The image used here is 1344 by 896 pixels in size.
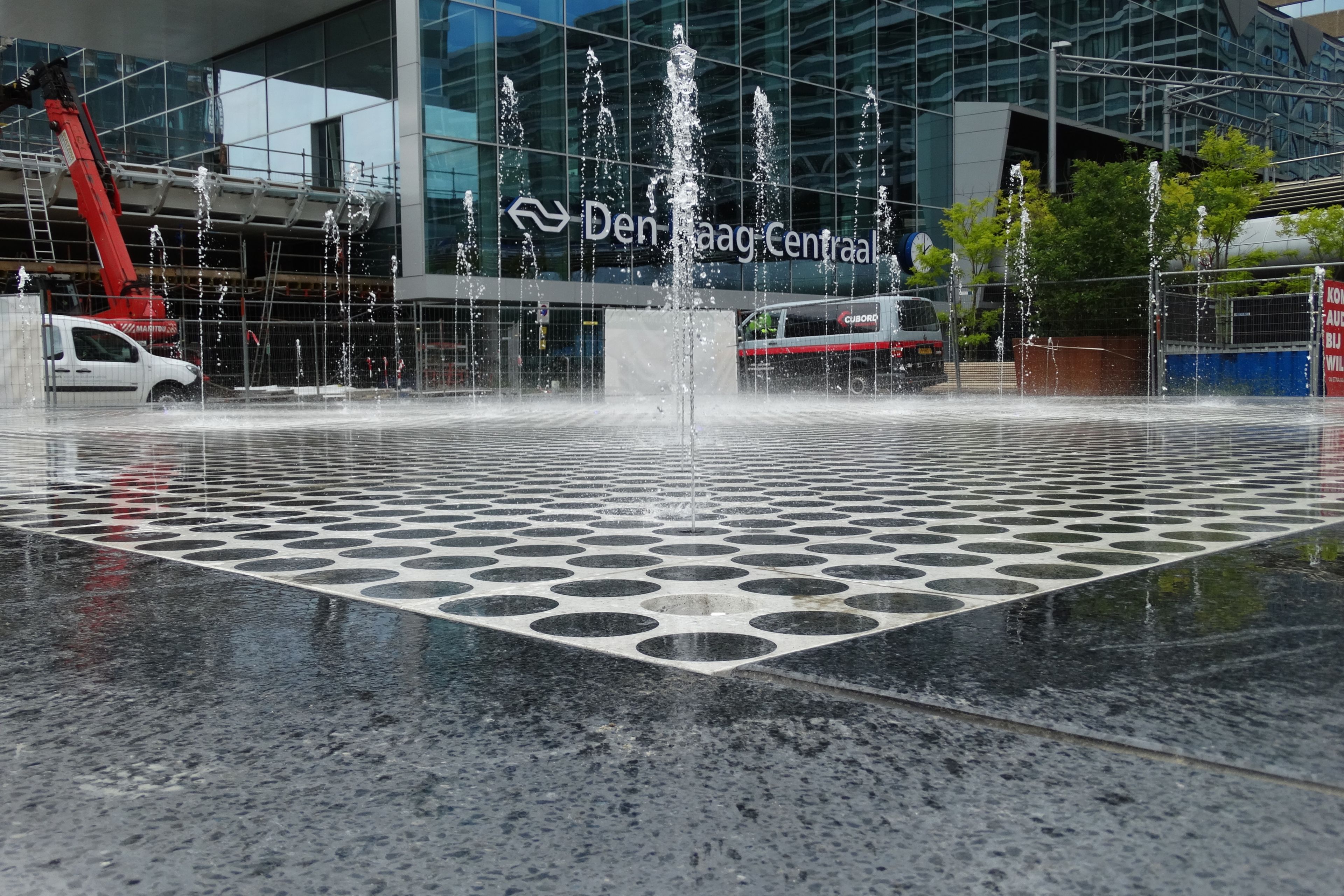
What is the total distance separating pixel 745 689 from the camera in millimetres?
2180

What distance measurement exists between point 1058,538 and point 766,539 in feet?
3.50

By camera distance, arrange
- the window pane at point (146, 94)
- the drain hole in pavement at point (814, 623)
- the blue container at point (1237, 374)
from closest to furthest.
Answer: the drain hole in pavement at point (814, 623), the blue container at point (1237, 374), the window pane at point (146, 94)

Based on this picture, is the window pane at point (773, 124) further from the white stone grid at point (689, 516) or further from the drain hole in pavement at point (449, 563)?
the drain hole in pavement at point (449, 563)

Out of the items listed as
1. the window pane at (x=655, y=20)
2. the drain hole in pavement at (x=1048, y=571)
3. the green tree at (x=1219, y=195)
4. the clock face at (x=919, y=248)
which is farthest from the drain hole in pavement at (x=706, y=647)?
the clock face at (x=919, y=248)

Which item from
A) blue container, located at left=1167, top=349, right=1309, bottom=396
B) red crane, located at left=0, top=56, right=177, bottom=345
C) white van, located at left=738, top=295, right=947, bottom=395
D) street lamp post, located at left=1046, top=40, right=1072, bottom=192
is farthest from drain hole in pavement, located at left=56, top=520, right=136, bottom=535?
street lamp post, located at left=1046, top=40, right=1072, bottom=192

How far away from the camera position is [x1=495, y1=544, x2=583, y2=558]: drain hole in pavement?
3883mm

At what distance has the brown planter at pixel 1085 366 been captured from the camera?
19.4 metres

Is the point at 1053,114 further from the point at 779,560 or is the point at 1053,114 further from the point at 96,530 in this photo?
the point at 96,530

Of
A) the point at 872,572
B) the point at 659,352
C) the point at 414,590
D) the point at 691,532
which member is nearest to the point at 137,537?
the point at 414,590

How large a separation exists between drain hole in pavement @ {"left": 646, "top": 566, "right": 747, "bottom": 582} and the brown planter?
17384 millimetres

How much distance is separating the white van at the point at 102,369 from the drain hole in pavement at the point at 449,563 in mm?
16917

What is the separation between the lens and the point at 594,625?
2.77 m

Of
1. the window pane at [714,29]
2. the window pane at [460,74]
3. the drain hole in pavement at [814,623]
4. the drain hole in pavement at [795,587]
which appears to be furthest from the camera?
the window pane at [714,29]

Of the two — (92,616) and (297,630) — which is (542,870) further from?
(92,616)
